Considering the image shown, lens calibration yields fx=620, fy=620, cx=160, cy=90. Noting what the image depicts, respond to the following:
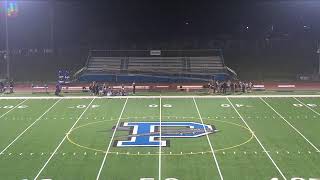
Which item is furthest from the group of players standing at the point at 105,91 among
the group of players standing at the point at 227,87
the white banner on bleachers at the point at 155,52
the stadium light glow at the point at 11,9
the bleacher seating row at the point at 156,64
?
the white banner on bleachers at the point at 155,52

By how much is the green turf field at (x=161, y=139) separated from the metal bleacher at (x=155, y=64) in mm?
15371

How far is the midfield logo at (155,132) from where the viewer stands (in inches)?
1007

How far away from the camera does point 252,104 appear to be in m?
35.3

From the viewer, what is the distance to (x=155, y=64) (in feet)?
182

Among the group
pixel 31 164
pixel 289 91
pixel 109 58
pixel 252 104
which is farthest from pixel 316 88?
pixel 31 164

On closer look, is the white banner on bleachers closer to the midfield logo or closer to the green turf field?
the green turf field

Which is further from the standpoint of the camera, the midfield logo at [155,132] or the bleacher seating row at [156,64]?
the bleacher seating row at [156,64]

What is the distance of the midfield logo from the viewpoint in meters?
25.6

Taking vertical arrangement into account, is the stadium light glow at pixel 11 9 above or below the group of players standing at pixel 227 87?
above

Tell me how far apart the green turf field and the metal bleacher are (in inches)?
605

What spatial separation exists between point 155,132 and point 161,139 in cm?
147

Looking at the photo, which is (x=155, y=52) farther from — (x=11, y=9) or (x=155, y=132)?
(x=155, y=132)

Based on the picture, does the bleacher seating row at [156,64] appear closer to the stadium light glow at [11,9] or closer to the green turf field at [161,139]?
the stadium light glow at [11,9]

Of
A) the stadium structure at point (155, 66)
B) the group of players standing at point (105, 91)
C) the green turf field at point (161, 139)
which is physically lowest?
the green turf field at point (161, 139)
